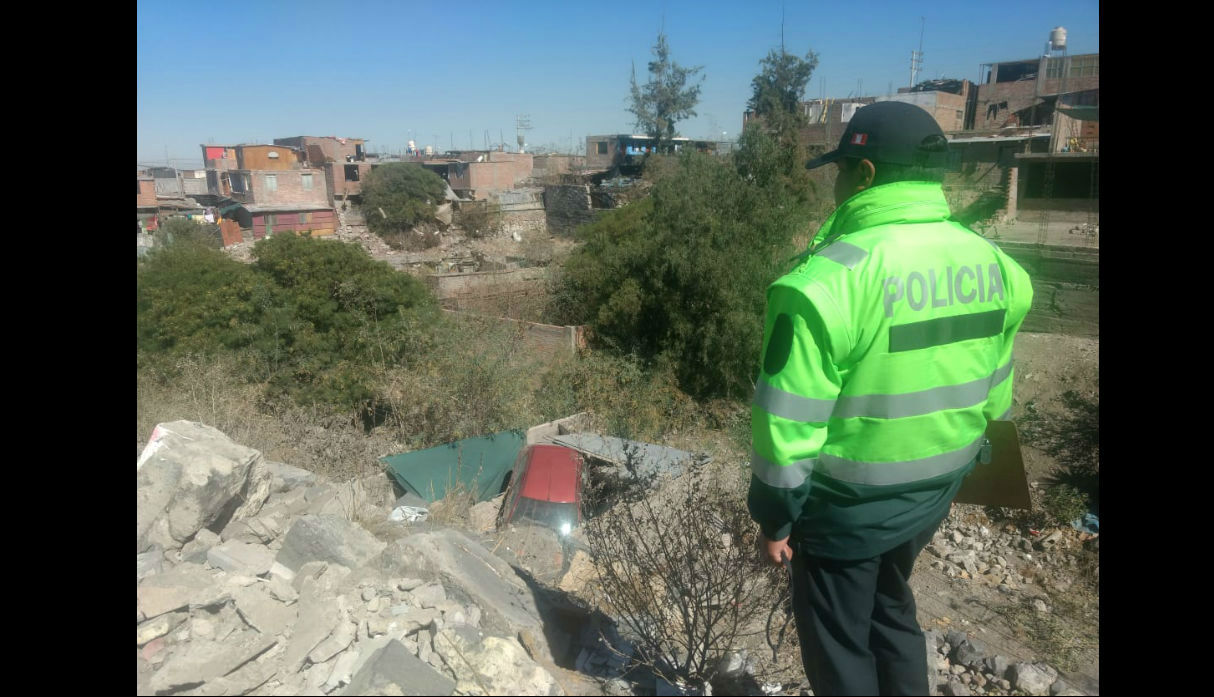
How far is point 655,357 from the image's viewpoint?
38.4 ft

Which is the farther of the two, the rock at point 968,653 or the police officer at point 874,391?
the rock at point 968,653

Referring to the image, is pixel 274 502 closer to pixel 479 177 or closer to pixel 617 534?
pixel 617 534

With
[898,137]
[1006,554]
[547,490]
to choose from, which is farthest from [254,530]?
[1006,554]

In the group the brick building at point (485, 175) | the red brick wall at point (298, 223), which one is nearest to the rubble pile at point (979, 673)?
the red brick wall at point (298, 223)

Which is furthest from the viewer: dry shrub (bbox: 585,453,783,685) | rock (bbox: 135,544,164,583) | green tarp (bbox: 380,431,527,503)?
green tarp (bbox: 380,431,527,503)

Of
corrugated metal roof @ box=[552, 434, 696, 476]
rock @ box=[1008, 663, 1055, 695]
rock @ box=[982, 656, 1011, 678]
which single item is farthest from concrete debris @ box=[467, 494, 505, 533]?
rock @ box=[1008, 663, 1055, 695]

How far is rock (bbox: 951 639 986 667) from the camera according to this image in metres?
2.75

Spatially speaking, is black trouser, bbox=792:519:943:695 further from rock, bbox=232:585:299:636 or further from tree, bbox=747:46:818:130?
tree, bbox=747:46:818:130

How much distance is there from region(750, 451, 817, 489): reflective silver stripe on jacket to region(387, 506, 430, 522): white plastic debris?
134 inches

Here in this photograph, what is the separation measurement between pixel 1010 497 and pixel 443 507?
384cm

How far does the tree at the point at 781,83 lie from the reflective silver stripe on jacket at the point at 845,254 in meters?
35.2

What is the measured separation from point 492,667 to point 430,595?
1.84ft

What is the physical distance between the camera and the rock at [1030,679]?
249 centimetres

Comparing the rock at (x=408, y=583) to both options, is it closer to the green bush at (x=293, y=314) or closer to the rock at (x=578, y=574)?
the rock at (x=578, y=574)
